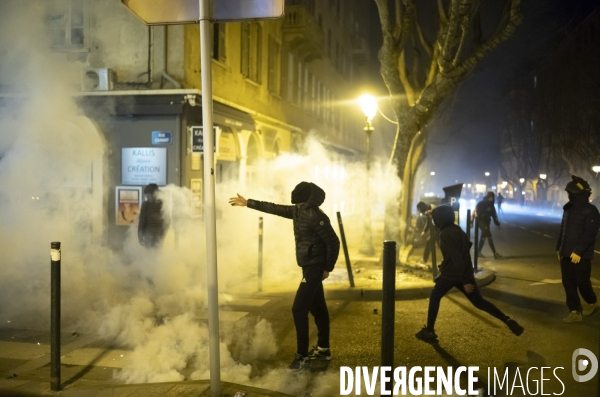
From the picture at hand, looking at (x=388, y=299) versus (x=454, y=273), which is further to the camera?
(x=454, y=273)

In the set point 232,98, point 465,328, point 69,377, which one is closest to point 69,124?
point 232,98

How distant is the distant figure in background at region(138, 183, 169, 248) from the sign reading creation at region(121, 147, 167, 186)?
6.44 ft

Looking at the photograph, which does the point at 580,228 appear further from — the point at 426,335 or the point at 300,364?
the point at 300,364

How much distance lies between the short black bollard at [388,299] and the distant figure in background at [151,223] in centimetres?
644

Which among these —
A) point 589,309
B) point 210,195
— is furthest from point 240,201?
point 589,309

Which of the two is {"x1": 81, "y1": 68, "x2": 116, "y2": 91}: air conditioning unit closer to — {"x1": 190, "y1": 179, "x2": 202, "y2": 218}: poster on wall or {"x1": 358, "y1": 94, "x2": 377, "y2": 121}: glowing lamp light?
{"x1": 190, "y1": 179, "x2": 202, "y2": 218}: poster on wall

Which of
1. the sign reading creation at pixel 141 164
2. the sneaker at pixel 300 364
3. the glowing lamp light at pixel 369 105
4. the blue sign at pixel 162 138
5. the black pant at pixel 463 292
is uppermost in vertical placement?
the glowing lamp light at pixel 369 105

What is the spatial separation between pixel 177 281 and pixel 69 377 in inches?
149

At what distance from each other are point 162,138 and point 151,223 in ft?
8.58

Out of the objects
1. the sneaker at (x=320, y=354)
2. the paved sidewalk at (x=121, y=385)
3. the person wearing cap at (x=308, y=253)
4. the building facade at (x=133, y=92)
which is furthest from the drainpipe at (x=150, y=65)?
the sneaker at (x=320, y=354)

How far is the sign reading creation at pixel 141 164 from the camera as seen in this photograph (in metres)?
11.3

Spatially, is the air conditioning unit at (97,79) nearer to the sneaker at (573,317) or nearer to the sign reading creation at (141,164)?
the sign reading creation at (141,164)

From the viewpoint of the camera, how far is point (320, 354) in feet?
15.9

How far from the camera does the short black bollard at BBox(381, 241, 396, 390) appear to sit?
11.5ft
